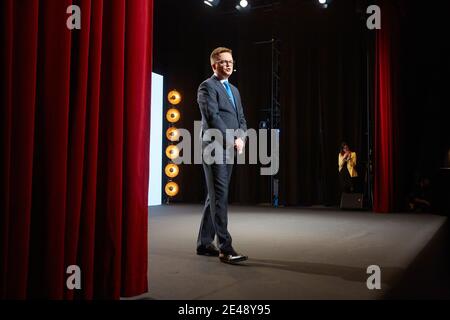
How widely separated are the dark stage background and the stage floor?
9.58 ft

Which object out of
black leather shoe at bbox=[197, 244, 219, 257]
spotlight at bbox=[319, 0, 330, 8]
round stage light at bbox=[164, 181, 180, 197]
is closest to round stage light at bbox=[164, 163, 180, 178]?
round stage light at bbox=[164, 181, 180, 197]

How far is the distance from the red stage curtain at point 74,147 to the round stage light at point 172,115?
19.3 ft

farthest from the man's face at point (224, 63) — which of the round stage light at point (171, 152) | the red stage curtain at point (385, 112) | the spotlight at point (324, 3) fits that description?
the spotlight at point (324, 3)

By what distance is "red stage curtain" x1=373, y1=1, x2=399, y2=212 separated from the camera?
243 inches

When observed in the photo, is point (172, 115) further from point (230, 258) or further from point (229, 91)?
point (230, 258)

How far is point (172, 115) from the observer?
762 cm

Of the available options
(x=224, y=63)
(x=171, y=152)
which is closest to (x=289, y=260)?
(x=224, y=63)

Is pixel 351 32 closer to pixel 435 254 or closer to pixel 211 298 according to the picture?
pixel 435 254

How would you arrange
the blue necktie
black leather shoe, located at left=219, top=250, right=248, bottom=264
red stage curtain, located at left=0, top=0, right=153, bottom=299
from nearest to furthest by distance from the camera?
red stage curtain, located at left=0, top=0, right=153, bottom=299
black leather shoe, located at left=219, top=250, right=248, bottom=264
the blue necktie

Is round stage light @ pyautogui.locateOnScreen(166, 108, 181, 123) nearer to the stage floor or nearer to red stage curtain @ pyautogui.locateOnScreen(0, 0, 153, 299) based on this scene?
the stage floor

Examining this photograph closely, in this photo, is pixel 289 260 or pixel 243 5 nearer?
pixel 289 260

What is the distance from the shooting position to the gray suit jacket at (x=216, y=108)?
2.46 m

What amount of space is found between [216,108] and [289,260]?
106cm
